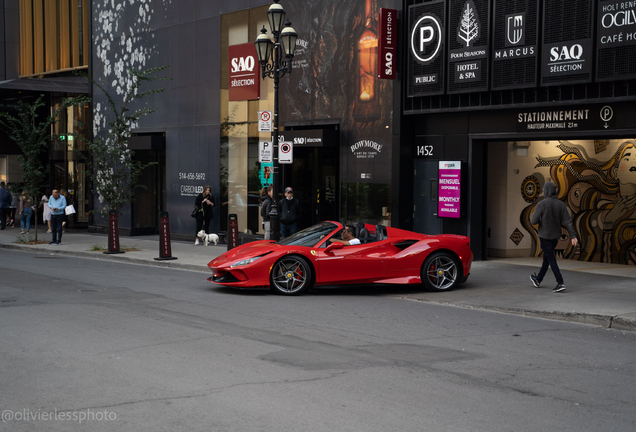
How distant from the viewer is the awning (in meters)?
26.7

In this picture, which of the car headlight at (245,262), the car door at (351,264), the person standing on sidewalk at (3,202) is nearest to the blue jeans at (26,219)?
the person standing on sidewalk at (3,202)

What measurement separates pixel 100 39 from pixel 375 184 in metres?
15.3

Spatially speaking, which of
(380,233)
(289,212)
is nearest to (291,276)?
(380,233)

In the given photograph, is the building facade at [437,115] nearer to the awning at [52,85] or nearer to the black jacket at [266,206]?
the black jacket at [266,206]

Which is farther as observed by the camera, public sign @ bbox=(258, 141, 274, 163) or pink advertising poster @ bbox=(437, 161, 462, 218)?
pink advertising poster @ bbox=(437, 161, 462, 218)

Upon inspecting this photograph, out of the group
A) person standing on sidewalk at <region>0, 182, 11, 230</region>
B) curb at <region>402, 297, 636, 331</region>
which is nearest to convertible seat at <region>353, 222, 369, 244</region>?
curb at <region>402, 297, 636, 331</region>

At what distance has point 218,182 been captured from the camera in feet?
71.0

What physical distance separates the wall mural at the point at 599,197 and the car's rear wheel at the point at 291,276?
25.9 ft

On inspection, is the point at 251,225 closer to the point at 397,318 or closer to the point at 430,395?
the point at 397,318

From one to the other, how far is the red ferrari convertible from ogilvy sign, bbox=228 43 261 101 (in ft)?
31.6

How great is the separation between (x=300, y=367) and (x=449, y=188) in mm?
10138

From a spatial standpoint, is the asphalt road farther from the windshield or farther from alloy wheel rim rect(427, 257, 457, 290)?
alloy wheel rim rect(427, 257, 457, 290)

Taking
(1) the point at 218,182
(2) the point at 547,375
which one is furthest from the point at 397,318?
(1) the point at 218,182

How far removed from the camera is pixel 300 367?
6.47 metres
